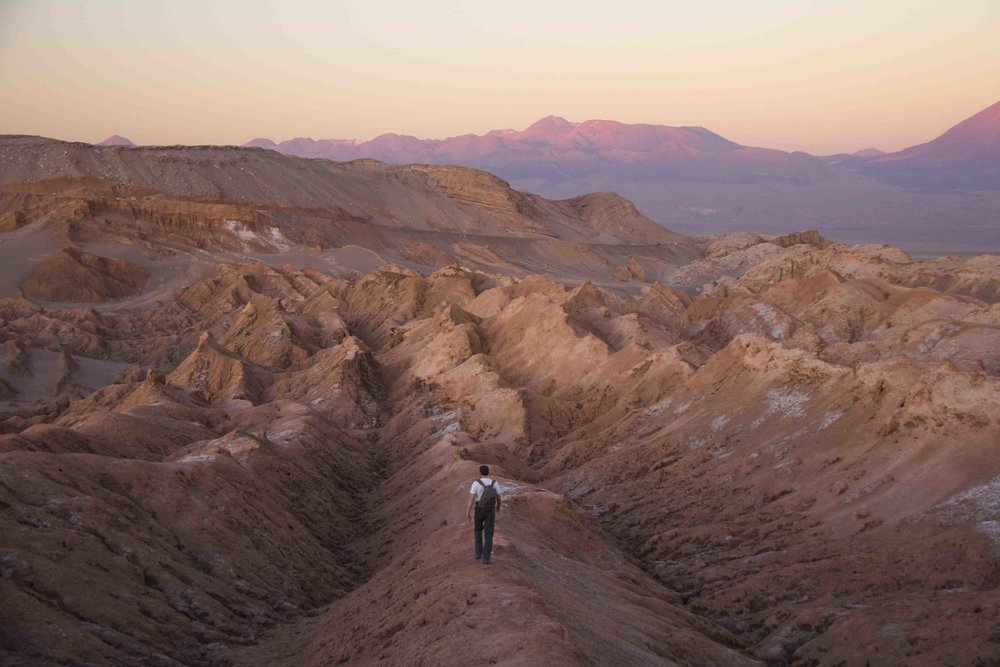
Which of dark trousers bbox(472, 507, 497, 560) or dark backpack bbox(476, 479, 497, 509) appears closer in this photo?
dark backpack bbox(476, 479, 497, 509)

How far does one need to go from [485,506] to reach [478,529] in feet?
2.18

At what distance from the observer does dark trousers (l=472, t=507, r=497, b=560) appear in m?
14.0

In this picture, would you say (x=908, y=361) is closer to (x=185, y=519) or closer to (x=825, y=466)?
(x=825, y=466)

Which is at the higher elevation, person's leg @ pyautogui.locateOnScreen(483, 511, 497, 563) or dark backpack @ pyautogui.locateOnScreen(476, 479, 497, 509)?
dark backpack @ pyautogui.locateOnScreen(476, 479, 497, 509)

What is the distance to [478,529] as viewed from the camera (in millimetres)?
14328

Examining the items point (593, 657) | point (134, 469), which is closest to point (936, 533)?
point (593, 657)

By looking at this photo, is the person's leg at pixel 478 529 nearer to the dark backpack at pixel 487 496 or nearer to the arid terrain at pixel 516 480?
the dark backpack at pixel 487 496

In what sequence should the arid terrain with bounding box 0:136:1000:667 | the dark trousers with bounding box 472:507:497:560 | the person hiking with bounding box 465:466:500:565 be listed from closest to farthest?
the person hiking with bounding box 465:466:500:565 < the dark trousers with bounding box 472:507:497:560 < the arid terrain with bounding box 0:136:1000:667

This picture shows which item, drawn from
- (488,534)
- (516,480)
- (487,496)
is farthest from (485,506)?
(516,480)

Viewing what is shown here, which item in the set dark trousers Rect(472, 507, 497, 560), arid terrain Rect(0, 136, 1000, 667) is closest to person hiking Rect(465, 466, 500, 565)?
dark trousers Rect(472, 507, 497, 560)

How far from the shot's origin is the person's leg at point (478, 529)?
1403cm

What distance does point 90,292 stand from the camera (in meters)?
66.4

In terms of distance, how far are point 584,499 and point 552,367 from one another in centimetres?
1258

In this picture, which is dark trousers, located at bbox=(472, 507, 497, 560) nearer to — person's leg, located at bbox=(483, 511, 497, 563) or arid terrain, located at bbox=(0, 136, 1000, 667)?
person's leg, located at bbox=(483, 511, 497, 563)
